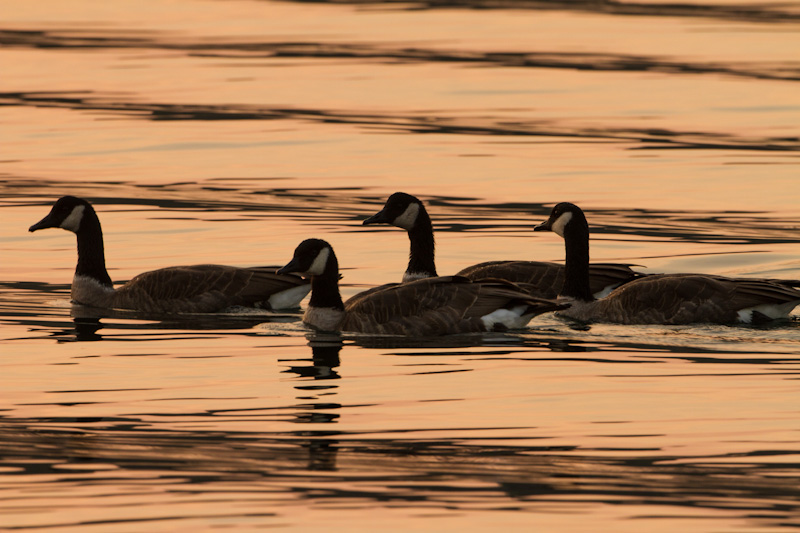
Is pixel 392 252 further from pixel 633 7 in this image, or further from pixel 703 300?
pixel 633 7

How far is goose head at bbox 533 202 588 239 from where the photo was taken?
18922 mm

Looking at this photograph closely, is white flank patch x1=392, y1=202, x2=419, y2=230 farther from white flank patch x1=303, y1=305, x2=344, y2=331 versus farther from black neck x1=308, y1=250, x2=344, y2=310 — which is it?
white flank patch x1=303, y1=305, x2=344, y2=331

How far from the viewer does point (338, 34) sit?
50656 millimetres

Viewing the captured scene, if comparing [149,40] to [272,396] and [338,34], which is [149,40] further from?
[272,396]

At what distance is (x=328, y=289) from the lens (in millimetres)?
17688

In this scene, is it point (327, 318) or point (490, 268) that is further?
point (490, 268)

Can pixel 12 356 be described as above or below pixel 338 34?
below

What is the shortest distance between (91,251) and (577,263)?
6249mm

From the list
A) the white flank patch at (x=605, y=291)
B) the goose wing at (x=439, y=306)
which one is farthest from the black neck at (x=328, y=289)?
the white flank patch at (x=605, y=291)

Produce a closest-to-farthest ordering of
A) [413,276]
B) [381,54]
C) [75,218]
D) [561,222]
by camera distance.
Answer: [561,222], [413,276], [75,218], [381,54]

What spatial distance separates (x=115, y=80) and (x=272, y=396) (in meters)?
29.1

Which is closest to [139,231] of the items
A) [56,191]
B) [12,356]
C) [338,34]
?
[56,191]

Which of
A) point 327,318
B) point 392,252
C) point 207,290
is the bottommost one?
point 327,318

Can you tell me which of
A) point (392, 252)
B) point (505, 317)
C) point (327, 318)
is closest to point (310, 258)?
point (327, 318)
